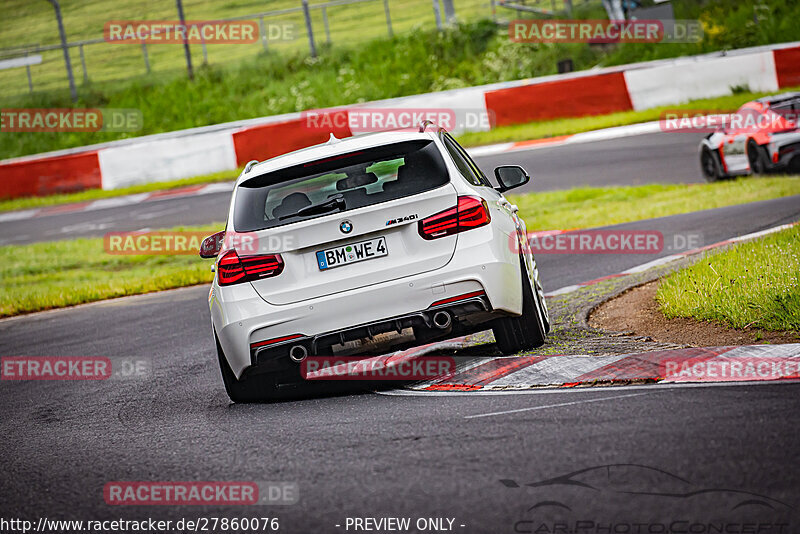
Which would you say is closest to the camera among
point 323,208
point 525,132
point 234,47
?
point 323,208

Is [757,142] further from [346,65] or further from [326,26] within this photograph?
[326,26]

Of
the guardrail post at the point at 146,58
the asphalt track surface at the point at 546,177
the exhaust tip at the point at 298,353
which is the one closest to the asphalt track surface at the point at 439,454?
the exhaust tip at the point at 298,353

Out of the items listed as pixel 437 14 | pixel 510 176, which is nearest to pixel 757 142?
pixel 510 176

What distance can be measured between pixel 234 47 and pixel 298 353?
31403mm

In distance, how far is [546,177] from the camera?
20219 millimetres

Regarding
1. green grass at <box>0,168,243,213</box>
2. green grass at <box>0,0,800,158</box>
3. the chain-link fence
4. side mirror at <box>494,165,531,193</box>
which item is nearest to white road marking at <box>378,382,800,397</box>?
side mirror at <box>494,165,531,193</box>

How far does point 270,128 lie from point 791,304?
19.1 metres

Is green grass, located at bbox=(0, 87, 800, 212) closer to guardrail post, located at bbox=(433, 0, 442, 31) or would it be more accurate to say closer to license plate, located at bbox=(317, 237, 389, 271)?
guardrail post, located at bbox=(433, 0, 442, 31)

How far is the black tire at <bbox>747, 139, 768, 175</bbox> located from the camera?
59.8 ft

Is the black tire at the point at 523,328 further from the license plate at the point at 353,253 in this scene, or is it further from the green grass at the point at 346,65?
the green grass at the point at 346,65

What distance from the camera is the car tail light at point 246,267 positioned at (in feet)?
22.5

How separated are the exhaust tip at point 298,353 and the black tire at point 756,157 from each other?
43.4 feet

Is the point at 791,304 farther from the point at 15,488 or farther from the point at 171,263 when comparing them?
the point at 171,263

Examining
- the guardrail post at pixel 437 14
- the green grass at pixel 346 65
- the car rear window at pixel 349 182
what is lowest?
the car rear window at pixel 349 182
